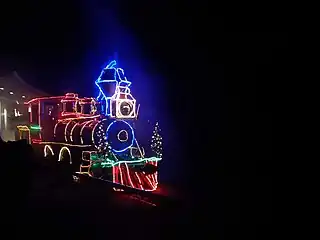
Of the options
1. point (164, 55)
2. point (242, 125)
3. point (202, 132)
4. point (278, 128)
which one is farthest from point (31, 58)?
point (278, 128)

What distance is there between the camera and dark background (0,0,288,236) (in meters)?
5.30

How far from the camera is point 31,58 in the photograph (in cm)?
996

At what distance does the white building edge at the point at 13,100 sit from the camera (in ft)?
41.9

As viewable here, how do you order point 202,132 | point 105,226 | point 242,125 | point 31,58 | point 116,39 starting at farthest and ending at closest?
point 31,58
point 116,39
point 202,132
point 242,125
point 105,226

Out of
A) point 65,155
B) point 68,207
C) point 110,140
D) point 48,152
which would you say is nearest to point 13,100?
point 48,152

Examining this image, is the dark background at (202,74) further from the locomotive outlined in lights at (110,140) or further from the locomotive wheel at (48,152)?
the locomotive wheel at (48,152)

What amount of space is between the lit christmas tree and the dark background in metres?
0.22

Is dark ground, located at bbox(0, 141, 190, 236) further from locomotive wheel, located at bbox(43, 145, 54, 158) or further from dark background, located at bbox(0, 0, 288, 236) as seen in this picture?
locomotive wheel, located at bbox(43, 145, 54, 158)

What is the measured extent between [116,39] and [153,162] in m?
2.74

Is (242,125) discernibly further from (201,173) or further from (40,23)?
(40,23)

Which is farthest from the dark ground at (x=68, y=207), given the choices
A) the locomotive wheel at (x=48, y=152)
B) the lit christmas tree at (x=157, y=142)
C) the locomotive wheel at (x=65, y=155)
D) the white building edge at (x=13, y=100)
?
the white building edge at (x=13, y=100)

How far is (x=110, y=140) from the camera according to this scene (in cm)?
674

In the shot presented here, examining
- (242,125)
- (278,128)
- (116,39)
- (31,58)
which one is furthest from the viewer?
(31,58)

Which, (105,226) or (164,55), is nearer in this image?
(105,226)
